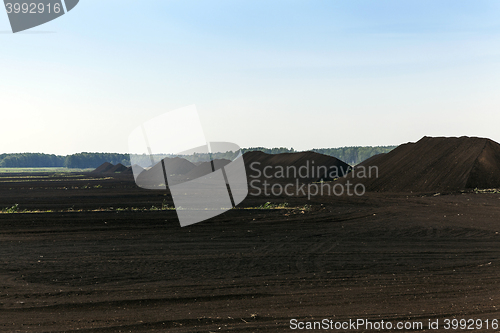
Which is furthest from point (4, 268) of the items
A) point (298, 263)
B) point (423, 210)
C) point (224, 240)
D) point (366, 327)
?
point (423, 210)

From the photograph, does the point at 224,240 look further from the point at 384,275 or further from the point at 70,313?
the point at 70,313

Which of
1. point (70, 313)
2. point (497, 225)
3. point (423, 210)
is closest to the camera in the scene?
point (70, 313)

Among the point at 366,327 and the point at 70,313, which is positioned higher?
the point at 70,313

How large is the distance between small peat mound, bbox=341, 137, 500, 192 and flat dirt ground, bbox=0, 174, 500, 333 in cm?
2085

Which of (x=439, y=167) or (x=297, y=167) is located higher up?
(x=439, y=167)

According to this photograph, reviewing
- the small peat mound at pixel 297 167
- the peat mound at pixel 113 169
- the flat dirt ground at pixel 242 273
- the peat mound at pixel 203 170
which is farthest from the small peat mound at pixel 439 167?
the peat mound at pixel 113 169

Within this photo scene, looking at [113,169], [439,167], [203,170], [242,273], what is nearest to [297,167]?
[203,170]

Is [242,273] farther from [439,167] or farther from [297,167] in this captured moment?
Answer: [297,167]

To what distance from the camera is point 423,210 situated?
28.0 m

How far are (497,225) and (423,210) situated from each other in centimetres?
636

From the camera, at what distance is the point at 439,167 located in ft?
153

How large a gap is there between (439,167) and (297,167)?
3370 centimetres

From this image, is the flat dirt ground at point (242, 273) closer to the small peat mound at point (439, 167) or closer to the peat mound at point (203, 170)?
the small peat mound at point (439, 167)

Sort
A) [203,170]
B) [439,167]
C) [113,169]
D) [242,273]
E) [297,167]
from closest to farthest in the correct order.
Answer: [242,273], [439,167], [297,167], [203,170], [113,169]
